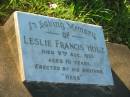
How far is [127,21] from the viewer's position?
5.11 metres

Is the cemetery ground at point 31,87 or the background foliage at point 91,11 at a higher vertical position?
the background foliage at point 91,11

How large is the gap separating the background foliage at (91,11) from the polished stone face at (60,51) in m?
0.58

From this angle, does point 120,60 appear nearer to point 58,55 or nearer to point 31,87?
point 58,55

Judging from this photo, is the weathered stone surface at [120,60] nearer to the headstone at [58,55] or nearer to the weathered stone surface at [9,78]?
the headstone at [58,55]

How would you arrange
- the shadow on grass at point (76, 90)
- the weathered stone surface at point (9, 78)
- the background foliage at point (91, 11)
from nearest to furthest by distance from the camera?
the weathered stone surface at point (9, 78)
the shadow on grass at point (76, 90)
the background foliage at point (91, 11)

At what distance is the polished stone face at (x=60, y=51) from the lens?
338 cm

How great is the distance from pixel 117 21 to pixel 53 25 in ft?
4.99

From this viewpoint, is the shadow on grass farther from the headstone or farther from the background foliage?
the background foliage

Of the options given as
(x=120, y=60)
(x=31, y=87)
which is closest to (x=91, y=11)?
(x=120, y=60)

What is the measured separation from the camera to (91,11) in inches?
186

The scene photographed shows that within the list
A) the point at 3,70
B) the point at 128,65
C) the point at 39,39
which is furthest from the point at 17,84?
the point at 128,65

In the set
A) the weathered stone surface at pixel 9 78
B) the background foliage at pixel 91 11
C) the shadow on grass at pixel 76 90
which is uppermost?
the background foliage at pixel 91 11

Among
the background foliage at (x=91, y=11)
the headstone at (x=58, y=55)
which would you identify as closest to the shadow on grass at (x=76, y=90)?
the headstone at (x=58, y=55)

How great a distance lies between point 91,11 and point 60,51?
1.28 m
